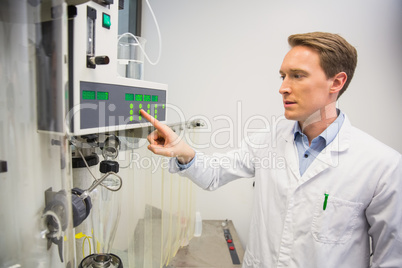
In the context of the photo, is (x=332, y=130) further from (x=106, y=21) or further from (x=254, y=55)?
(x=254, y=55)

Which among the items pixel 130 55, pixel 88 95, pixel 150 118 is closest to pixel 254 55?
pixel 130 55

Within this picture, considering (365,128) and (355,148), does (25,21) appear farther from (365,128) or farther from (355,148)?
(365,128)

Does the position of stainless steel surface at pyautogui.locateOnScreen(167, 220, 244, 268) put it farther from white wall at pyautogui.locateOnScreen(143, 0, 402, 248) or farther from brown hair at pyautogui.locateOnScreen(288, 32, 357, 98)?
brown hair at pyautogui.locateOnScreen(288, 32, 357, 98)

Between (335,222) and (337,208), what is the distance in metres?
0.05

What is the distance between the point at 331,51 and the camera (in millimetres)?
942

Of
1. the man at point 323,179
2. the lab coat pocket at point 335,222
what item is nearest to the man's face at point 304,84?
the man at point 323,179

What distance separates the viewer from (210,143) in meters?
1.96

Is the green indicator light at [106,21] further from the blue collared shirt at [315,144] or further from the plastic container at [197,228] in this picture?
the plastic container at [197,228]

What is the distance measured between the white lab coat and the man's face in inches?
6.3

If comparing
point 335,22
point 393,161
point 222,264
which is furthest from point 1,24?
point 335,22

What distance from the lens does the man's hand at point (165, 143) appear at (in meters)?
0.89

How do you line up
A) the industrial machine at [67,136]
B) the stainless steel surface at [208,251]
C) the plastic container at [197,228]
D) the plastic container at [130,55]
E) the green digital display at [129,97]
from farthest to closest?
the plastic container at [197,228], the stainless steel surface at [208,251], the plastic container at [130,55], the green digital display at [129,97], the industrial machine at [67,136]

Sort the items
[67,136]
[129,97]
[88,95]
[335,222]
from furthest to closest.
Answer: [335,222], [129,97], [88,95], [67,136]

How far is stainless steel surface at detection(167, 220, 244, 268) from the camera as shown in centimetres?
148
